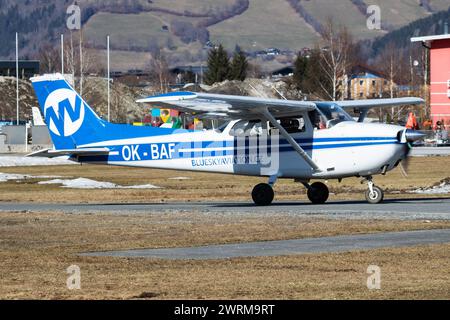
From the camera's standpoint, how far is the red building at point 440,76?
293 feet

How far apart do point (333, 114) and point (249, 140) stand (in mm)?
2302

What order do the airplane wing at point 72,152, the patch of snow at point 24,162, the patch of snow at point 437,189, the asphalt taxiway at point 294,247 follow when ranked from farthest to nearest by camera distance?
the patch of snow at point 24,162 → the patch of snow at point 437,189 → the airplane wing at point 72,152 → the asphalt taxiway at point 294,247

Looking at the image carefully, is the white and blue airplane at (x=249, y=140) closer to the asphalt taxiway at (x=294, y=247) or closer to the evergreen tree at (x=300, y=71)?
the asphalt taxiway at (x=294, y=247)

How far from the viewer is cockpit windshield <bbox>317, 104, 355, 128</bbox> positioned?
28.8 meters

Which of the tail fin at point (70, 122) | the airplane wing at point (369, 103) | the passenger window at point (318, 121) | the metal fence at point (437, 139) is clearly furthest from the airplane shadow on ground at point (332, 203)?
the metal fence at point (437, 139)

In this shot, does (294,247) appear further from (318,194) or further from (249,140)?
(318,194)

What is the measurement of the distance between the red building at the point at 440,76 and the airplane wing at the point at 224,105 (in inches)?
2427

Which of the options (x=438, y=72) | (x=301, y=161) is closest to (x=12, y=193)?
(x=301, y=161)

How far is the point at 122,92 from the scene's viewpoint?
136m

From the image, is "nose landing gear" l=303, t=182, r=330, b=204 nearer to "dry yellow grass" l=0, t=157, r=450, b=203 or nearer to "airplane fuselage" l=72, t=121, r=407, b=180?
"airplane fuselage" l=72, t=121, r=407, b=180

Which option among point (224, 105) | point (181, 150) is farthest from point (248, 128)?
point (181, 150)

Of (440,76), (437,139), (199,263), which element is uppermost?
(440,76)

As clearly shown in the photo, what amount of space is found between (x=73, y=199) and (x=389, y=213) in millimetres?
11700

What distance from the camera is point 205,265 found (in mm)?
16844
